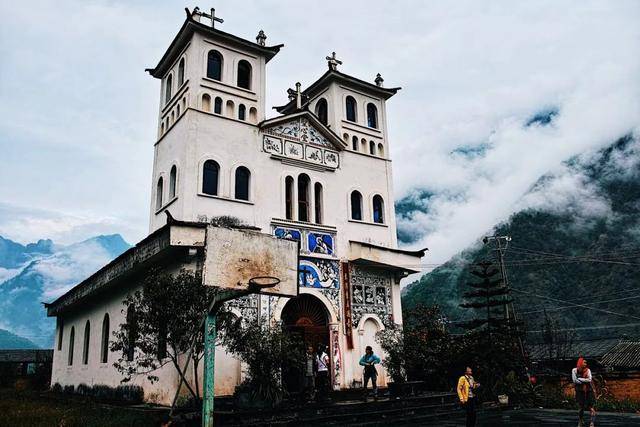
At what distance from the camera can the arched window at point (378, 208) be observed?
23328 millimetres

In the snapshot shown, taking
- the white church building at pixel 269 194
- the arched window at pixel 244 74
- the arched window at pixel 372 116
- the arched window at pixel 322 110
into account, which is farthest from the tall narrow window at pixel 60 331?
the arched window at pixel 372 116

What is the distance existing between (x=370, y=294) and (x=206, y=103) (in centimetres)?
958

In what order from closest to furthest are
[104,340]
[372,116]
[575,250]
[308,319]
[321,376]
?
[321,376], [308,319], [104,340], [372,116], [575,250]

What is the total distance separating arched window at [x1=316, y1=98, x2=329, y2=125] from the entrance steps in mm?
12415

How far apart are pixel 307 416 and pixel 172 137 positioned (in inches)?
471

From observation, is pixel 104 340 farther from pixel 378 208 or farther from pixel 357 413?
pixel 357 413

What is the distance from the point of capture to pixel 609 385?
21.0 m

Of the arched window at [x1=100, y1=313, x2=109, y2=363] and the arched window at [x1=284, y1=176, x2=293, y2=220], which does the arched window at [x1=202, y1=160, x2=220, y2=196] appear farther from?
the arched window at [x1=100, y1=313, x2=109, y2=363]

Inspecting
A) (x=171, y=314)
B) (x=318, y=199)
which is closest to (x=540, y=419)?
(x=171, y=314)

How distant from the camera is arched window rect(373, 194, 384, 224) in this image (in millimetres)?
23328

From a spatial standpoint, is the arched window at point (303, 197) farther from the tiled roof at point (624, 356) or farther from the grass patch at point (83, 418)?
the tiled roof at point (624, 356)

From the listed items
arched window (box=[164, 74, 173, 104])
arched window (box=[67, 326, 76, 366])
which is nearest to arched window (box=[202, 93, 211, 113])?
arched window (box=[164, 74, 173, 104])

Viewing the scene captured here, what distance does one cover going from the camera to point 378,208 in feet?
77.5

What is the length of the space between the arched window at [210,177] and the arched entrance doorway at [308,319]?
4778mm
